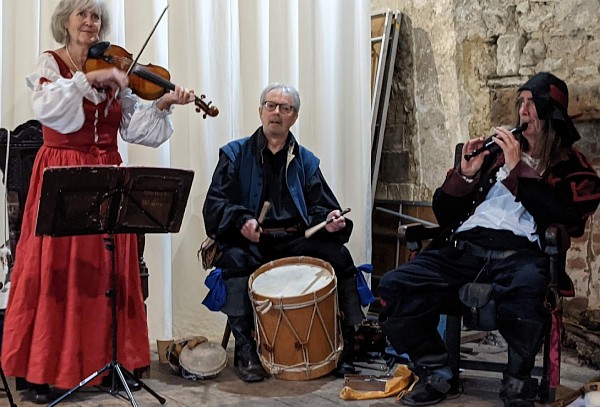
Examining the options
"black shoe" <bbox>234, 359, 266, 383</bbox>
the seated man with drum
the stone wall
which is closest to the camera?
"black shoe" <bbox>234, 359, 266, 383</bbox>

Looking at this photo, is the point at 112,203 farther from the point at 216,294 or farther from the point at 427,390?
the point at 427,390

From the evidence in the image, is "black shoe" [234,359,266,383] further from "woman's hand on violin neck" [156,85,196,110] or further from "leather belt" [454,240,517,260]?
"woman's hand on violin neck" [156,85,196,110]

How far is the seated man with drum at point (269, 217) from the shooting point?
348 centimetres

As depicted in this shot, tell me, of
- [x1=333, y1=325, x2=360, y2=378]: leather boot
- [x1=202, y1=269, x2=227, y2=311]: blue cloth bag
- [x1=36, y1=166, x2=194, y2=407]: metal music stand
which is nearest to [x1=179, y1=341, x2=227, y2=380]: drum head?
[x1=202, y1=269, x2=227, y2=311]: blue cloth bag

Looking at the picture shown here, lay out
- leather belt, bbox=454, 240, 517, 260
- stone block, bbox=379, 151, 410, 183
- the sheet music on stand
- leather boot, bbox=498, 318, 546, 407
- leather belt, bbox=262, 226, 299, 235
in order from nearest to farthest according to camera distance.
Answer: the sheet music on stand, leather boot, bbox=498, 318, 546, 407, leather belt, bbox=454, 240, 517, 260, leather belt, bbox=262, 226, 299, 235, stone block, bbox=379, 151, 410, 183

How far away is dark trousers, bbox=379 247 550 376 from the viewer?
9.32ft

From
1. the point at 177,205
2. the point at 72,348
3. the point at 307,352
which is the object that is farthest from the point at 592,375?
the point at 72,348

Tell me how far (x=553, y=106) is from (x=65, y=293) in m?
2.00

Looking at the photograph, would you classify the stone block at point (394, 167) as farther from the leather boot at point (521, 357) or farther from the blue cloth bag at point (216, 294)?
the leather boot at point (521, 357)

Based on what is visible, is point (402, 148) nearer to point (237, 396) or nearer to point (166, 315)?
point (166, 315)

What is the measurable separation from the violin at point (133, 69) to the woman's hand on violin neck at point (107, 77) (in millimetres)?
37

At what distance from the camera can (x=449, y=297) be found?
9.95ft

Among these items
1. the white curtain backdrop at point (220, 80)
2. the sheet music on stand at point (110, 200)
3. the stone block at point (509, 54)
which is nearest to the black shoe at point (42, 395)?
the sheet music on stand at point (110, 200)

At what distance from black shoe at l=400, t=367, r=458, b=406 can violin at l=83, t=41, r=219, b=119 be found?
1308 millimetres
